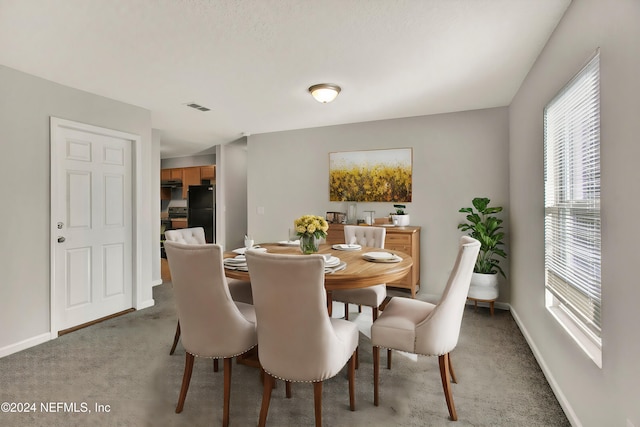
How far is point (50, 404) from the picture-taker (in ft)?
6.59

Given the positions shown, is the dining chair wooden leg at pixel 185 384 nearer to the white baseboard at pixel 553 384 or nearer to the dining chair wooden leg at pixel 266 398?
the dining chair wooden leg at pixel 266 398

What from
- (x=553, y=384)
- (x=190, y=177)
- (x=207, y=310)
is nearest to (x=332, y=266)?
(x=207, y=310)

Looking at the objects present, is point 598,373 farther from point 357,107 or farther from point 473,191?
point 357,107

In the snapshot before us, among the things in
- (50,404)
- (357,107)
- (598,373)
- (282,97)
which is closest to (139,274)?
(50,404)

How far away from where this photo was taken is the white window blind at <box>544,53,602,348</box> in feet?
5.22

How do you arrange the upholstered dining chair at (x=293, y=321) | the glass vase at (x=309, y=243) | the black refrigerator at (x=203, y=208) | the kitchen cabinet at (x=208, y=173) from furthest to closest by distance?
the kitchen cabinet at (x=208, y=173)
the black refrigerator at (x=203, y=208)
the glass vase at (x=309, y=243)
the upholstered dining chair at (x=293, y=321)

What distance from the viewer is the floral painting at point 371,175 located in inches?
175

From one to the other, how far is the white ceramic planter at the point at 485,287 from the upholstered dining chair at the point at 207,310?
8.87 feet

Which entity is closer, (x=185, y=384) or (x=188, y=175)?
(x=185, y=384)

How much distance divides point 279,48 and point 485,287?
314cm

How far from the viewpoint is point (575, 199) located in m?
1.83

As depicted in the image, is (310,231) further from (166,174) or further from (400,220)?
(166,174)

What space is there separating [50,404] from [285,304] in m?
1.71

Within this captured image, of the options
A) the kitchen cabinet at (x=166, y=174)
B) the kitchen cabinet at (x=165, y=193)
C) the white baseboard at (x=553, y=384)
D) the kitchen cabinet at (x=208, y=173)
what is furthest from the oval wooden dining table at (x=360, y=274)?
the kitchen cabinet at (x=165, y=193)
